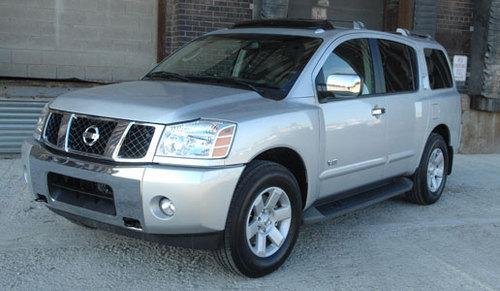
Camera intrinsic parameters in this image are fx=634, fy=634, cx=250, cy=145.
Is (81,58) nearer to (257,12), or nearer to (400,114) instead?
(257,12)

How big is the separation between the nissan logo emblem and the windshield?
1093 millimetres

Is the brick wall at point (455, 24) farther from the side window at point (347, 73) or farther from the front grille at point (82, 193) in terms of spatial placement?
the front grille at point (82, 193)

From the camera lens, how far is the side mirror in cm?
488

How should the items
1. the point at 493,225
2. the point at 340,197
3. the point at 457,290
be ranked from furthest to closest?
1. the point at 493,225
2. the point at 340,197
3. the point at 457,290

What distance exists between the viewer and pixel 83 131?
4246 mm

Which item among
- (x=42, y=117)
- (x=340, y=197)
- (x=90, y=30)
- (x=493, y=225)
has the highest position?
(x=90, y=30)

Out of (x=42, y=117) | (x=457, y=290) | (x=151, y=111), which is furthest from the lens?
(x=42, y=117)

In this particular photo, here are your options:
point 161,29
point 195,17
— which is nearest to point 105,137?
point 195,17

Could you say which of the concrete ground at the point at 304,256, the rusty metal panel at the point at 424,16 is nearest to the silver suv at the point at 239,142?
the concrete ground at the point at 304,256

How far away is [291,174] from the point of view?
4535mm

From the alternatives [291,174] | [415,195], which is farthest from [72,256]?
[415,195]

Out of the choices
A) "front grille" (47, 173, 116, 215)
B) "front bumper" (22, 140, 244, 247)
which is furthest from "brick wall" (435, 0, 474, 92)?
"front grille" (47, 173, 116, 215)

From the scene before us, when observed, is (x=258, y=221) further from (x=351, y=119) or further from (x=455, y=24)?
(x=455, y=24)

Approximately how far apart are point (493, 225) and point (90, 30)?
6.28m
